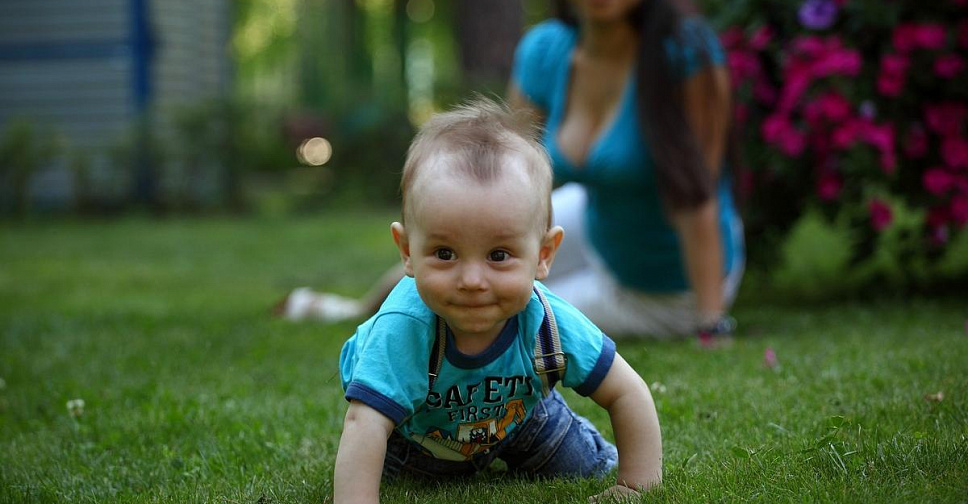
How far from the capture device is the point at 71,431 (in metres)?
3.07

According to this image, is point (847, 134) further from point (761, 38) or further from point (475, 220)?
point (475, 220)

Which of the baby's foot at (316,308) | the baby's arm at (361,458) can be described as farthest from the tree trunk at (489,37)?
the baby's arm at (361,458)

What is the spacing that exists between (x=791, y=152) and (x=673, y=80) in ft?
2.66

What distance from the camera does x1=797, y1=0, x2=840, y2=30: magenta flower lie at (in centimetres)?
450

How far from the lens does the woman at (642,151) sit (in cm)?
401

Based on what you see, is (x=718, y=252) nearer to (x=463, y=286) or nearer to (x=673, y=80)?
(x=673, y=80)

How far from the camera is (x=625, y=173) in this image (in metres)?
4.12

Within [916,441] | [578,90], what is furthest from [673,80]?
[916,441]

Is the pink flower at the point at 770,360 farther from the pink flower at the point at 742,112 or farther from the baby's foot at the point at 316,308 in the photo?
the baby's foot at the point at 316,308

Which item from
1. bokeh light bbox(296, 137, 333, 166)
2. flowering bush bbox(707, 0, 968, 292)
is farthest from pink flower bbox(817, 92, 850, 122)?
bokeh light bbox(296, 137, 333, 166)

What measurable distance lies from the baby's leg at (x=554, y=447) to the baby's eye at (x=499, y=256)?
1.64 feet

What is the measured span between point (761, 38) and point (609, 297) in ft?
4.39

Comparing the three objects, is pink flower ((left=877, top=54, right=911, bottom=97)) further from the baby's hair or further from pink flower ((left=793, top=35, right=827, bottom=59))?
the baby's hair

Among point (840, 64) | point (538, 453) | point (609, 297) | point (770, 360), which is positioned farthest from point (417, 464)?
point (840, 64)
